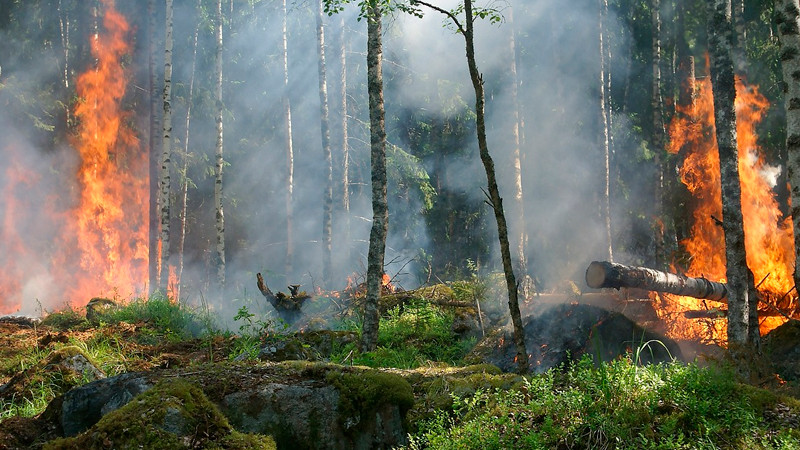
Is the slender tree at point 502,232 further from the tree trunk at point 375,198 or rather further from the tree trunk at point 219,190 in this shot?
the tree trunk at point 219,190

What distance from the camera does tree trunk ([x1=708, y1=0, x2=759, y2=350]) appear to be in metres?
8.56

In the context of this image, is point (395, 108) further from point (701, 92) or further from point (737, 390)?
point (737, 390)

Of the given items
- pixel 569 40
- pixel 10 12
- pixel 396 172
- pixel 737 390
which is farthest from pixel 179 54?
pixel 737 390

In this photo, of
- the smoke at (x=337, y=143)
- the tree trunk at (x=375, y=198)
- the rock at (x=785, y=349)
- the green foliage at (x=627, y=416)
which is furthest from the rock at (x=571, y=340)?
the smoke at (x=337, y=143)

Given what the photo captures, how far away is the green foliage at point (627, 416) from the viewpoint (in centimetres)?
396

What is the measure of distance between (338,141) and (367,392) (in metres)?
19.1

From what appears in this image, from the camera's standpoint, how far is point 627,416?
4082mm

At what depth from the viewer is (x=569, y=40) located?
2573 centimetres

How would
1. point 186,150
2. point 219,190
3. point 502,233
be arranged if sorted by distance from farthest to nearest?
point 186,150 < point 219,190 < point 502,233

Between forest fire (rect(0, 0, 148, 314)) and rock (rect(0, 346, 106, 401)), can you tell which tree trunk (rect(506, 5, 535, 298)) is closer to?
rock (rect(0, 346, 106, 401))

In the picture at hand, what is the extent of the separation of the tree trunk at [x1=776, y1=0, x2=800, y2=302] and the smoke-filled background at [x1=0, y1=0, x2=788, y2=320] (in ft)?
44.6

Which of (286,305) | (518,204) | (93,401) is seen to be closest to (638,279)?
(286,305)

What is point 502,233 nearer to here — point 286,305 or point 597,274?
point 597,274

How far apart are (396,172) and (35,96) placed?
13.4m
